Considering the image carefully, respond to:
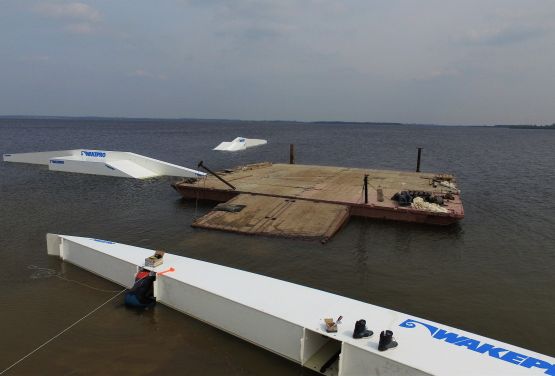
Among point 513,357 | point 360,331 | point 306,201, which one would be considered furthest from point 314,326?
point 306,201

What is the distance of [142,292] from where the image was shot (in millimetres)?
10602

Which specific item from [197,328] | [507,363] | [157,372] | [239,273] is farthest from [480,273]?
[157,372]

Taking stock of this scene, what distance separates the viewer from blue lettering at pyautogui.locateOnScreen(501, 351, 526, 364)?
7.24 meters

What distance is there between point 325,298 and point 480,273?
7.86 m

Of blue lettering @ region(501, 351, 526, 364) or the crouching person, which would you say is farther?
the crouching person

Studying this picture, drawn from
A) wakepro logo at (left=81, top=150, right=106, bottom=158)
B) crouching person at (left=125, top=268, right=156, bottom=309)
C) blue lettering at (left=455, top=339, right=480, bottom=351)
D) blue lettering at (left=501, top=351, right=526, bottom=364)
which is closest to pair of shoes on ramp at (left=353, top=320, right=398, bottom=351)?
blue lettering at (left=455, top=339, right=480, bottom=351)

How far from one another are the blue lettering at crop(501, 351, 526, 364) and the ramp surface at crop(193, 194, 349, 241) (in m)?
9.40

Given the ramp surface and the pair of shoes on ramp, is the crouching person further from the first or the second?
the ramp surface

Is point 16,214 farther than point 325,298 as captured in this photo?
Yes

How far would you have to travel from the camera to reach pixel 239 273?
11.1m

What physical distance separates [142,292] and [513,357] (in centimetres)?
884

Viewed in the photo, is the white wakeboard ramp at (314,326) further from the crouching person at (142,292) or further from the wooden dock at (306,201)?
the wooden dock at (306,201)

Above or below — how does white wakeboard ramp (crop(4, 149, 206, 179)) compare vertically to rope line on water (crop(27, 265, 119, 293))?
above

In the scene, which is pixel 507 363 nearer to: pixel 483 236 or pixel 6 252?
pixel 483 236
